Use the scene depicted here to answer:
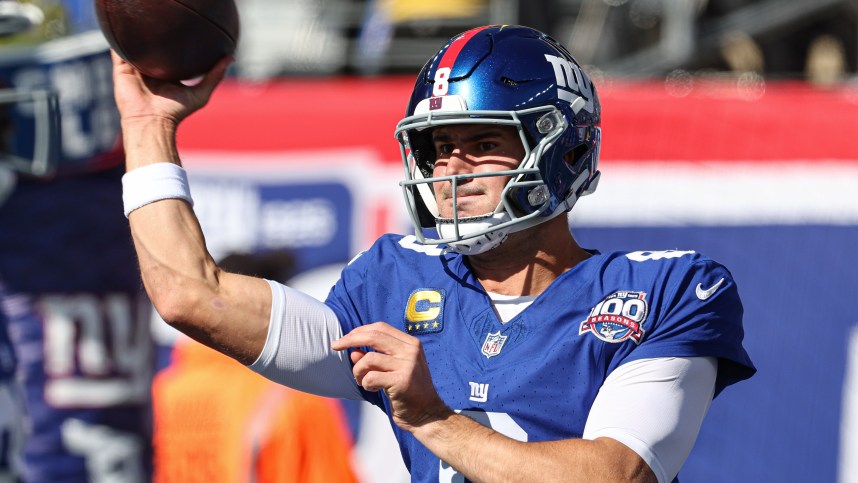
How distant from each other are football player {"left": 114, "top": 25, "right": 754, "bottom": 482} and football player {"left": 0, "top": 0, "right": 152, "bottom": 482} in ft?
6.91

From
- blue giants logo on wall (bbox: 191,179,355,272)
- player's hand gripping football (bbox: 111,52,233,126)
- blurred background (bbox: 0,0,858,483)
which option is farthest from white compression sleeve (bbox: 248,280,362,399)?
blue giants logo on wall (bbox: 191,179,355,272)

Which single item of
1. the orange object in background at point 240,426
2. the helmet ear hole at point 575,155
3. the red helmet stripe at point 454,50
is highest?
the red helmet stripe at point 454,50

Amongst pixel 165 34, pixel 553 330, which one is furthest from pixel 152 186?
pixel 553 330

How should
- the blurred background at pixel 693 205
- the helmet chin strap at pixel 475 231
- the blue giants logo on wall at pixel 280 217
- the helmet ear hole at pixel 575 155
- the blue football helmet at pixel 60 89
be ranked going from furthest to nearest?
1. the blue giants logo on wall at pixel 280 217
2. the blurred background at pixel 693 205
3. the blue football helmet at pixel 60 89
4. the helmet ear hole at pixel 575 155
5. the helmet chin strap at pixel 475 231

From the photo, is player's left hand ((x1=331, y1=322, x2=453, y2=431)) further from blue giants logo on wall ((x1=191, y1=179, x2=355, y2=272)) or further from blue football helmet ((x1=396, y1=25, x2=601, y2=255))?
blue giants logo on wall ((x1=191, y1=179, x2=355, y2=272))

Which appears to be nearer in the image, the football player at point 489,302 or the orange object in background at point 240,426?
the football player at point 489,302

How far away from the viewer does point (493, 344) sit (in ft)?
7.15

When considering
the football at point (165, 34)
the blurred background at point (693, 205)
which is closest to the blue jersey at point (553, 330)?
the football at point (165, 34)

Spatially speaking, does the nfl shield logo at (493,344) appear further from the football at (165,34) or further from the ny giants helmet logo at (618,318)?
the football at (165,34)

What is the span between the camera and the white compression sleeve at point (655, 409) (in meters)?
2.02

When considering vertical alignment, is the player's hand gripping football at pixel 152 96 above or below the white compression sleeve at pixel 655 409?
above

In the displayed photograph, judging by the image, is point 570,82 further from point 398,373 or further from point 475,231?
point 398,373

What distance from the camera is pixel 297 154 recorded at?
504 cm

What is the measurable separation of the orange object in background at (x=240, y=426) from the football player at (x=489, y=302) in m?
1.98
